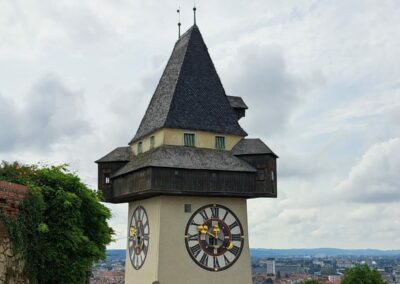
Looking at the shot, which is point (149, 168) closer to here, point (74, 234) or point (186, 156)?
point (186, 156)

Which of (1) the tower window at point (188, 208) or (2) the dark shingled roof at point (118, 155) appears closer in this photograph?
(1) the tower window at point (188, 208)

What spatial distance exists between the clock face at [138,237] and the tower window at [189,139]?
2.59m

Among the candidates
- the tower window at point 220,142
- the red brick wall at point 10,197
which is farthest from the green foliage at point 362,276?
the red brick wall at point 10,197

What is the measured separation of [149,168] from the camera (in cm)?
1933

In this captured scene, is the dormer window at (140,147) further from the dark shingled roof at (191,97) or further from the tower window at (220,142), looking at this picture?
the tower window at (220,142)

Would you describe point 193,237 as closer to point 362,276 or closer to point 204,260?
point 204,260

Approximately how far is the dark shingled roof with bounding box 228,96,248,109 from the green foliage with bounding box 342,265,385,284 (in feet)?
54.4

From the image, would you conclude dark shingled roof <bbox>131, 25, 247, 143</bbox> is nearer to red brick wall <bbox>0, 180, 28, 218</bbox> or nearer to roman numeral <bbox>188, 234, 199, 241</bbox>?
roman numeral <bbox>188, 234, 199, 241</bbox>

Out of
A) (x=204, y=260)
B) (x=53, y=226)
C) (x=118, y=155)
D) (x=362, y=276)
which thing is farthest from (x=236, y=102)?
(x=362, y=276)

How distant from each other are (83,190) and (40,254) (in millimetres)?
1631

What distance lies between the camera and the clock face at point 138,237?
20.7m

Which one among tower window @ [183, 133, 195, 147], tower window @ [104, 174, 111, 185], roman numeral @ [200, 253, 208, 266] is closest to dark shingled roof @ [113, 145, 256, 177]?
tower window @ [183, 133, 195, 147]

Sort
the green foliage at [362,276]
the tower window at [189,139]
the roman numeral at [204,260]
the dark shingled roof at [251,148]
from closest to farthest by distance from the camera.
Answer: the roman numeral at [204,260], the dark shingled roof at [251,148], the tower window at [189,139], the green foliage at [362,276]

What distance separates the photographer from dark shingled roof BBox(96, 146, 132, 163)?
22.3m
